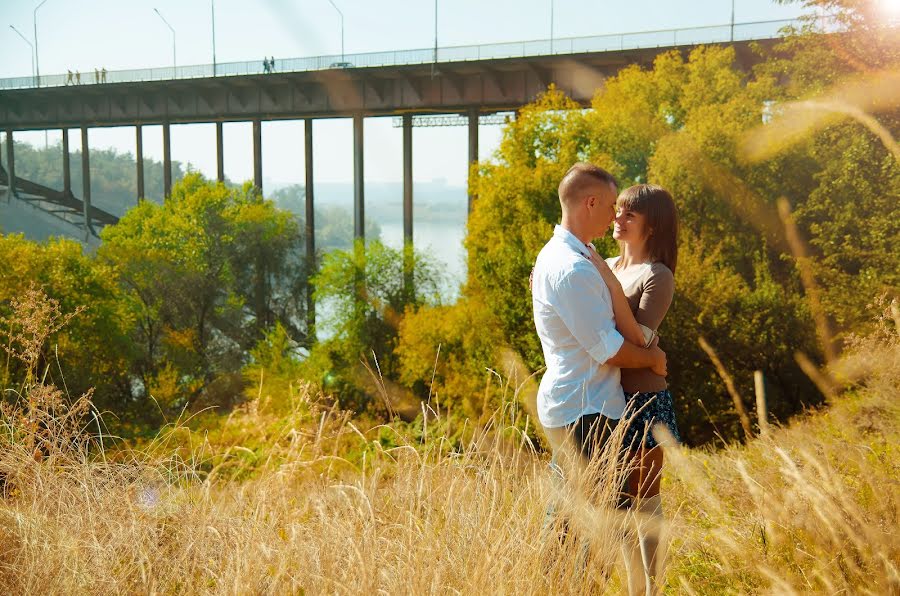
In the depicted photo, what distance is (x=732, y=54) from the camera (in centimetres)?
2542

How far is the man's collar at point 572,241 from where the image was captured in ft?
10.2

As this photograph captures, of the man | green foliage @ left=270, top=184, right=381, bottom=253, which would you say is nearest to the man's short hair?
the man

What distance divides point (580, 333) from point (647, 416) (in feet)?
1.53

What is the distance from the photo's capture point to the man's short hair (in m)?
3.14

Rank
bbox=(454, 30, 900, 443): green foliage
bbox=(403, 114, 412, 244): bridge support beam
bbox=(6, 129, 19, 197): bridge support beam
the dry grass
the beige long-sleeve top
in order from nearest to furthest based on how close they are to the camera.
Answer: the dry grass
the beige long-sleeve top
bbox=(454, 30, 900, 443): green foliage
bbox=(403, 114, 412, 244): bridge support beam
bbox=(6, 129, 19, 197): bridge support beam

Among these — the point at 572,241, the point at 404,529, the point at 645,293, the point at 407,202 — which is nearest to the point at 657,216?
the point at 645,293

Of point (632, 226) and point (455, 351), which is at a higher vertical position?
point (632, 226)

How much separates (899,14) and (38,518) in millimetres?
18007

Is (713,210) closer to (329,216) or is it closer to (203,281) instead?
(203,281)

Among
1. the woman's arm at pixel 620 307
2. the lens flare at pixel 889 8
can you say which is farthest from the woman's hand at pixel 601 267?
the lens flare at pixel 889 8

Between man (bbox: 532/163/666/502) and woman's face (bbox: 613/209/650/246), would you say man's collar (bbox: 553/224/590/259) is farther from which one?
woman's face (bbox: 613/209/650/246)

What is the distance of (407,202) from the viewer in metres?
36.2

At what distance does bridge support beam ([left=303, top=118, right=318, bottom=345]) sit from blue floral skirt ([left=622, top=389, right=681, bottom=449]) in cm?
3277

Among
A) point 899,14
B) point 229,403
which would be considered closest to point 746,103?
point 899,14
